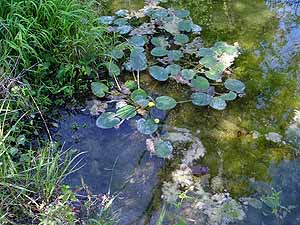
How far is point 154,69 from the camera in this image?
8.93ft

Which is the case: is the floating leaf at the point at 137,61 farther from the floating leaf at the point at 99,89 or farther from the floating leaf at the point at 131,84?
the floating leaf at the point at 99,89

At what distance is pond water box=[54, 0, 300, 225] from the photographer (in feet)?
6.96

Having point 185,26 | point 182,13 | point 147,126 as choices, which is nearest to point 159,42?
point 185,26

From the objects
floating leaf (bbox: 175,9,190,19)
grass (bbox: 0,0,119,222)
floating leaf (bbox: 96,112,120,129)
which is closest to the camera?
grass (bbox: 0,0,119,222)

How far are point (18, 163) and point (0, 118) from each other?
0.37 metres

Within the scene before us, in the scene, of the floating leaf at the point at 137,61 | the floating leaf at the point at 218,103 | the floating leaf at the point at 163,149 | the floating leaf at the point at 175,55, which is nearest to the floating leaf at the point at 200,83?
the floating leaf at the point at 218,103

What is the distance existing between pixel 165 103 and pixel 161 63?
42 centimetres

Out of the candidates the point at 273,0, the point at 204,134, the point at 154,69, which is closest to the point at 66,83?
the point at 154,69

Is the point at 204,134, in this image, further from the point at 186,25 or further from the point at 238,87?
the point at 186,25

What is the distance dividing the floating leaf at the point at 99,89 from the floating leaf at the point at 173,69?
426 millimetres

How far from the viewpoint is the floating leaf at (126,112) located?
2.48m

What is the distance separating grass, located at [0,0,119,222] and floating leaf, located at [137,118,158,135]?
42 centimetres

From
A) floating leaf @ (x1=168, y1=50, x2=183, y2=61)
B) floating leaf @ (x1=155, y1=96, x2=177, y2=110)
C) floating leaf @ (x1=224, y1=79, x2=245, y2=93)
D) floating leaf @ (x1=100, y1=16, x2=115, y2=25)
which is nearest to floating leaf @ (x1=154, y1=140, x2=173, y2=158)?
floating leaf @ (x1=155, y1=96, x2=177, y2=110)

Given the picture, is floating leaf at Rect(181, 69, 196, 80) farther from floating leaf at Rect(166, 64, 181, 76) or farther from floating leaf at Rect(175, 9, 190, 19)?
floating leaf at Rect(175, 9, 190, 19)
